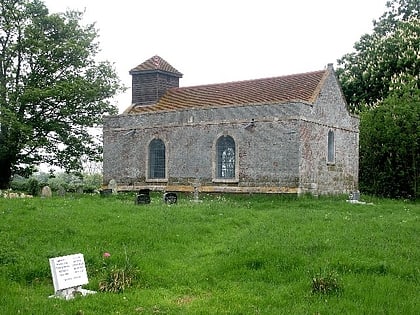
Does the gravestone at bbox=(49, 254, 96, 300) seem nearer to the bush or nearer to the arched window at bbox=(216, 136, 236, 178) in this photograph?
the bush

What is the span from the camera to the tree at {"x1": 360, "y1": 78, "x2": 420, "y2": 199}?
31.8 metres

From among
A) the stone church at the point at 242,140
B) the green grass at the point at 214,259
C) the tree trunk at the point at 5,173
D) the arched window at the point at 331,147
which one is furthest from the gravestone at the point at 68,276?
the tree trunk at the point at 5,173

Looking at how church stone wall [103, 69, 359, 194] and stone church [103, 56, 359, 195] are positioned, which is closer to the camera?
church stone wall [103, 69, 359, 194]

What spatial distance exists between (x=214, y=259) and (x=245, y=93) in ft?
61.8

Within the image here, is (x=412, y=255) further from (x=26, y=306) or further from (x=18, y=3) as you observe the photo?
(x=18, y=3)

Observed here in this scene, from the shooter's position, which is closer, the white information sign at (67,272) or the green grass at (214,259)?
the green grass at (214,259)

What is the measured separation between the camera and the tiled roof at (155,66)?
35.2 m

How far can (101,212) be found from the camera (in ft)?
58.0

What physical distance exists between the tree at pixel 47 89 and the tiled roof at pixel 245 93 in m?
3.89

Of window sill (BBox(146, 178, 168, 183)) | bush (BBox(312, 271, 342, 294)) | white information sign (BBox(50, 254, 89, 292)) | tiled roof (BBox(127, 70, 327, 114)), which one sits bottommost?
bush (BBox(312, 271, 342, 294))

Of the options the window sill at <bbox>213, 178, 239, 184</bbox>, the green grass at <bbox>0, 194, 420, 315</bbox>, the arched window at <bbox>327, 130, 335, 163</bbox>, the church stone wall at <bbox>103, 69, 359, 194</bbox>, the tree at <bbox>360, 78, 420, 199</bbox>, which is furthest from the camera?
the tree at <bbox>360, 78, 420, 199</bbox>

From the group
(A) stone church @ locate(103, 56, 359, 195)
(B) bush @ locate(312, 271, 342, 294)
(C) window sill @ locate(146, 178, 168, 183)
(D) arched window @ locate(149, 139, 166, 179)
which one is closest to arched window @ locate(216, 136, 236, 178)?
(A) stone church @ locate(103, 56, 359, 195)

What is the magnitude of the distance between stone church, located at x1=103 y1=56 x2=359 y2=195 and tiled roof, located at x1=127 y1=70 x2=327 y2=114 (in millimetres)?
63

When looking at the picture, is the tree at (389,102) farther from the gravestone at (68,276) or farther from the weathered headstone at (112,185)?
the gravestone at (68,276)
